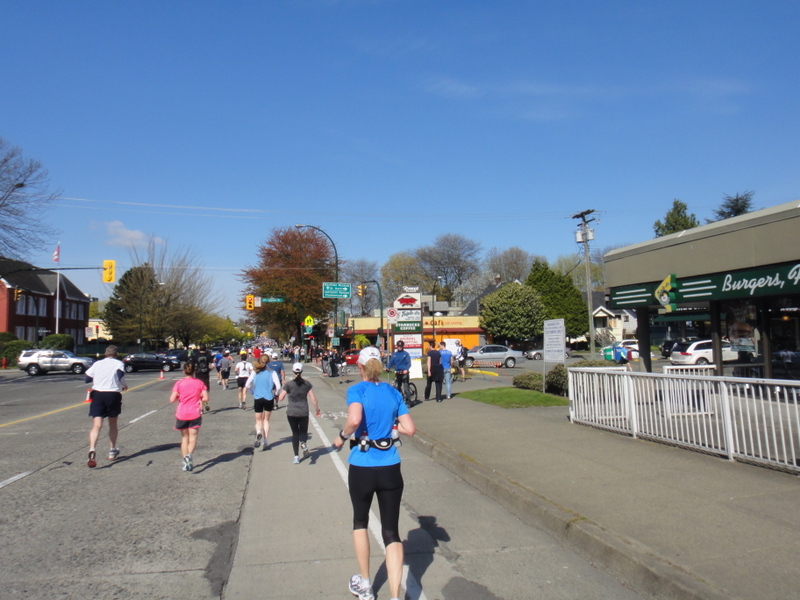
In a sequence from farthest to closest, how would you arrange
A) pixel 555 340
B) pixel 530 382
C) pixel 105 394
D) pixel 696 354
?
pixel 696 354 < pixel 530 382 < pixel 555 340 < pixel 105 394

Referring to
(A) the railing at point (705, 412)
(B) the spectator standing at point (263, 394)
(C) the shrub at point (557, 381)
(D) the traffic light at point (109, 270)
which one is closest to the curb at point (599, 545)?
(A) the railing at point (705, 412)

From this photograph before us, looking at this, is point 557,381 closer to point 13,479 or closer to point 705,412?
point 705,412

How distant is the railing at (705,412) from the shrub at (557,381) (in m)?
5.73

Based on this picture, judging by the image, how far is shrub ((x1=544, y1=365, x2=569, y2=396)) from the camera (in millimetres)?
17531

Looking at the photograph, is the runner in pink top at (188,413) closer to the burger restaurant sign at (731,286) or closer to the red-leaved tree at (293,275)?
the burger restaurant sign at (731,286)

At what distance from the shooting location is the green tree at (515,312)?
62750mm

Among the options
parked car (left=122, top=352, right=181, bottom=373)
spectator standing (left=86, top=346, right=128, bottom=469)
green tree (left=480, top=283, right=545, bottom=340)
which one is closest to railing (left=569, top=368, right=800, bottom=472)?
spectator standing (left=86, top=346, right=128, bottom=469)

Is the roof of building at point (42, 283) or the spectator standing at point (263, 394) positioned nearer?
the spectator standing at point (263, 394)

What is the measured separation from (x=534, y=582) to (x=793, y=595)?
1.72m

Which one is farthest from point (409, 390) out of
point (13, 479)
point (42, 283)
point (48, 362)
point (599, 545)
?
point (42, 283)

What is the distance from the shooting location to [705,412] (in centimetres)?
857

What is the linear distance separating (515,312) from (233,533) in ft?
190

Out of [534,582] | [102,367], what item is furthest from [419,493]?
[102,367]

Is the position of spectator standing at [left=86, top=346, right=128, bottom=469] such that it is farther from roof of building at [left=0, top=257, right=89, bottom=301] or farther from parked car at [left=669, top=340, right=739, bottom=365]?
roof of building at [left=0, top=257, right=89, bottom=301]
